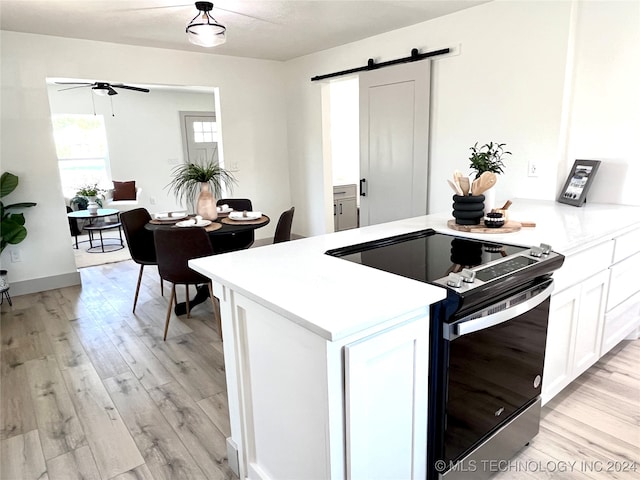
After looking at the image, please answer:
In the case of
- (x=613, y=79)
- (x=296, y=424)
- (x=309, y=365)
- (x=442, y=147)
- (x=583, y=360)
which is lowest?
(x=583, y=360)

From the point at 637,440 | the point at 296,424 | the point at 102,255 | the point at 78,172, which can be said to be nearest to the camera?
the point at 296,424

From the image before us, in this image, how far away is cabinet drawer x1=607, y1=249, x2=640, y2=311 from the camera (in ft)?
7.61

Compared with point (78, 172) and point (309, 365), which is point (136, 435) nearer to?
point (309, 365)

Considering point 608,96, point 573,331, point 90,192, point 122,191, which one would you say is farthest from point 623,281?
point 122,191

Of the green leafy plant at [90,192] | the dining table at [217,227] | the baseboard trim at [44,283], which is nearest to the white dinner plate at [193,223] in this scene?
the dining table at [217,227]

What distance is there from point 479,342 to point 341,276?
52 cm

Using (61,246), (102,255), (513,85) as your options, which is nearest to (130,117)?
(102,255)

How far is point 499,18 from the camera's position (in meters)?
3.21

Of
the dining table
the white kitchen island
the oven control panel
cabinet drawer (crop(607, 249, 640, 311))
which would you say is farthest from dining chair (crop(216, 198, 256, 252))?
cabinet drawer (crop(607, 249, 640, 311))

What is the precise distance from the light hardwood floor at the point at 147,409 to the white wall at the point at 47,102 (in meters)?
1.02

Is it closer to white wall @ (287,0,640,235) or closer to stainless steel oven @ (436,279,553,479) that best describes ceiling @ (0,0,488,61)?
white wall @ (287,0,640,235)

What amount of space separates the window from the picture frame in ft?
24.5

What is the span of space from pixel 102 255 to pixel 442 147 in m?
4.46

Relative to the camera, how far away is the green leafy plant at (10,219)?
12.2 ft
